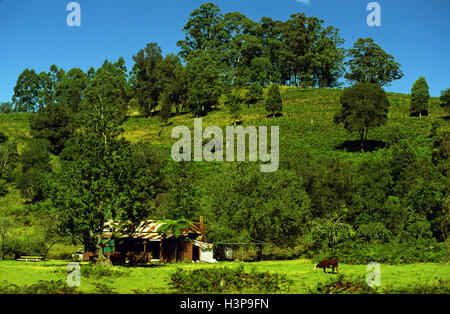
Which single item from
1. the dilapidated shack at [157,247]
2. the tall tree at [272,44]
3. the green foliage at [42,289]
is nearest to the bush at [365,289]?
the green foliage at [42,289]

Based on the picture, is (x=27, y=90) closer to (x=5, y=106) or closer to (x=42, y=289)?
(x=5, y=106)

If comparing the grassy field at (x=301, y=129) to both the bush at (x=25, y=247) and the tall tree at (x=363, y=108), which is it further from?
the bush at (x=25, y=247)

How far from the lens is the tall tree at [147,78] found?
110188 mm

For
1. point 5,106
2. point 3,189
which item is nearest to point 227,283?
point 3,189

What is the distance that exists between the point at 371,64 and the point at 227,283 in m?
121

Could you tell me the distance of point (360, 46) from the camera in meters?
126

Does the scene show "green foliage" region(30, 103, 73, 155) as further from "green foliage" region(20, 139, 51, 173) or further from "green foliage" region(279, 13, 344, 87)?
"green foliage" region(279, 13, 344, 87)

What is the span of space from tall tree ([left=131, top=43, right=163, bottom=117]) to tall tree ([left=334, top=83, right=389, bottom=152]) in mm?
51565

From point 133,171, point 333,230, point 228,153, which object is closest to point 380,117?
point 228,153

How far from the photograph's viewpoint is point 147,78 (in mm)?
114938

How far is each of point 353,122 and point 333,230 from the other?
3830cm
